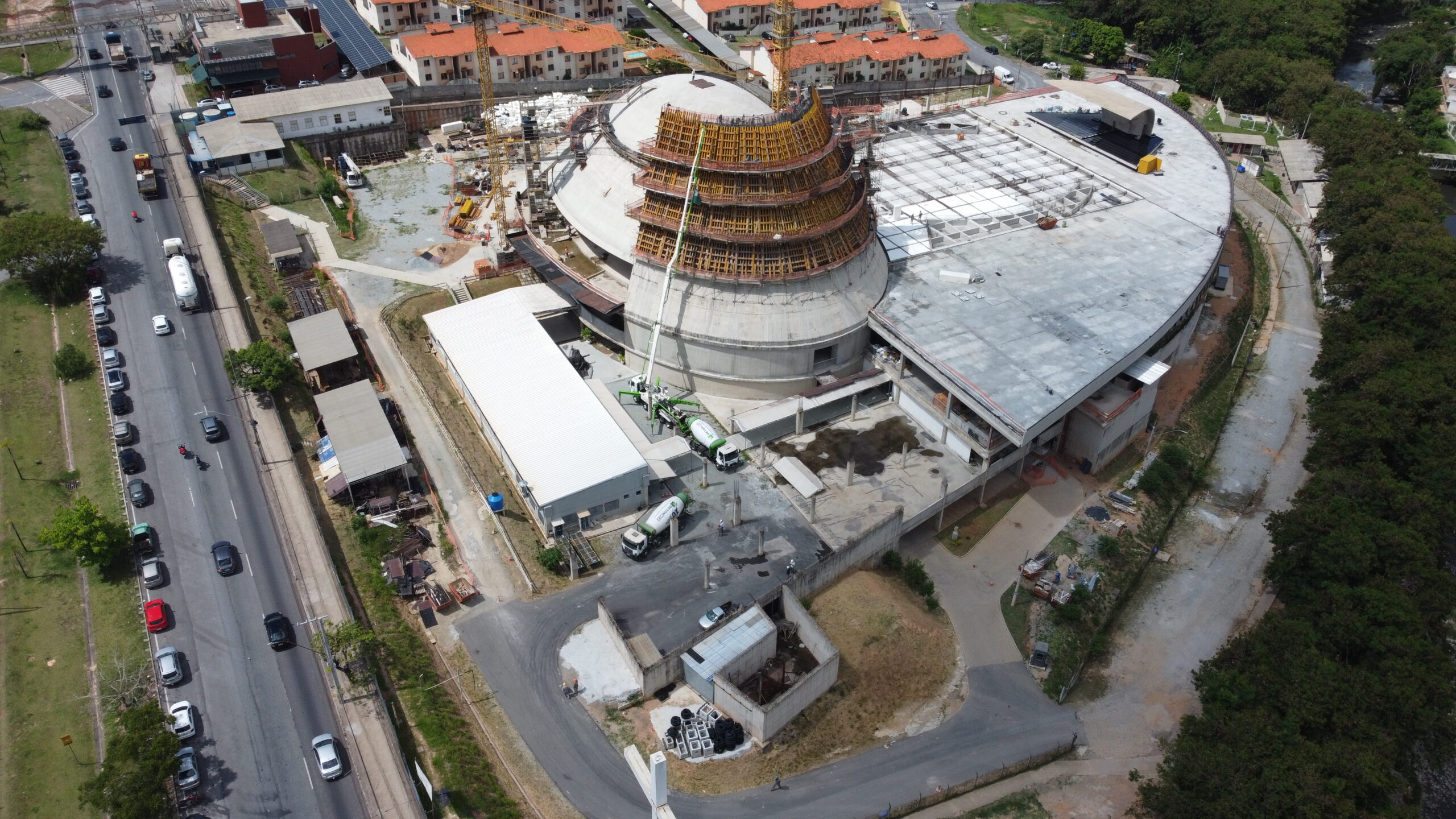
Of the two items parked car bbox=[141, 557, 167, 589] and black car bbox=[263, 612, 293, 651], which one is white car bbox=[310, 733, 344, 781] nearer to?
black car bbox=[263, 612, 293, 651]

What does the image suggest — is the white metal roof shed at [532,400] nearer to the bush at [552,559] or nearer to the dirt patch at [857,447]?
the bush at [552,559]

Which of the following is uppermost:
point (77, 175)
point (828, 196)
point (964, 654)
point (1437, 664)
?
point (828, 196)

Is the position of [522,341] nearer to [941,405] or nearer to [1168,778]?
[941,405]

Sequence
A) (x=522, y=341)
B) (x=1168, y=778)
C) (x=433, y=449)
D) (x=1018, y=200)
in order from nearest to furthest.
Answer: (x=1168, y=778) → (x=433, y=449) → (x=522, y=341) → (x=1018, y=200)

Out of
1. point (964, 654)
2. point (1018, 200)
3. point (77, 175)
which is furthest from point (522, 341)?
point (77, 175)

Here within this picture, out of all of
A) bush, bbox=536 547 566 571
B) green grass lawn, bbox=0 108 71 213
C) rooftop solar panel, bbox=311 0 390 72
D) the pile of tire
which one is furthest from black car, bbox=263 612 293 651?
rooftop solar panel, bbox=311 0 390 72

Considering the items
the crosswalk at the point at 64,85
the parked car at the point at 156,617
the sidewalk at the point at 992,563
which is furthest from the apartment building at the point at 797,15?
the parked car at the point at 156,617
